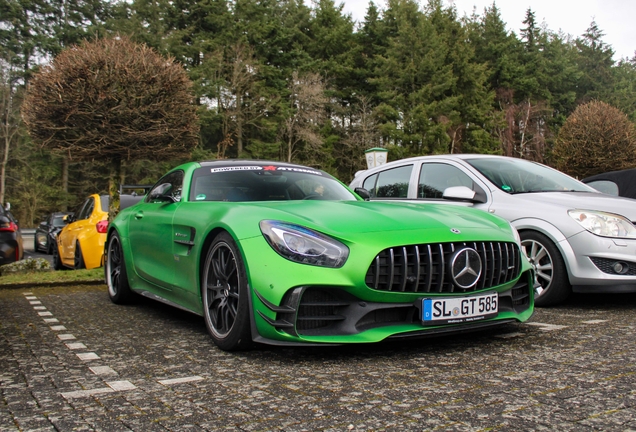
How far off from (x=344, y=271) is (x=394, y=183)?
4.07 metres

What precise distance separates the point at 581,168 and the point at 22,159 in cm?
3186

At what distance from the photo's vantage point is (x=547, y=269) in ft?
18.0

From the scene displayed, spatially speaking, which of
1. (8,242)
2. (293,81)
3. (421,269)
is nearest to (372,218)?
(421,269)

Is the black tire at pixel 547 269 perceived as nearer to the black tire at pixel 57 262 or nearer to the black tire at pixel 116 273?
the black tire at pixel 116 273

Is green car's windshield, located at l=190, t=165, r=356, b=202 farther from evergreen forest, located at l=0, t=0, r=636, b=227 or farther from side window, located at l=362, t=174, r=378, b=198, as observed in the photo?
evergreen forest, located at l=0, t=0, r=636, b=227

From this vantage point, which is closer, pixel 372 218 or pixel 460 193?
pixel 372 218

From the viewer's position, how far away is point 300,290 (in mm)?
3338

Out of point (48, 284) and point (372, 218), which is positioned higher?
point (372, 218)

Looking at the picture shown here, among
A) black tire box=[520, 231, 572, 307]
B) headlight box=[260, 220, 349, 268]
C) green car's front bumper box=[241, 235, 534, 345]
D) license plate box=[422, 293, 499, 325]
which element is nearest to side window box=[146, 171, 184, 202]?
headlight box=[260, 220, 349, 268]

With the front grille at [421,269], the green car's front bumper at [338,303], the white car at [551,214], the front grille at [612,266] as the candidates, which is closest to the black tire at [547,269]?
the white car at [551,214]

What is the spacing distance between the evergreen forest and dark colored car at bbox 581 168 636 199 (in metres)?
27.9

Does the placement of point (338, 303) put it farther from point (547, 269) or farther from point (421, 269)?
point (547, 269)

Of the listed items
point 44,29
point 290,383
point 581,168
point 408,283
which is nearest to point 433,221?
point 408,283

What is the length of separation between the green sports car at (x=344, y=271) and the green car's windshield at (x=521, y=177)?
6.24 ft
